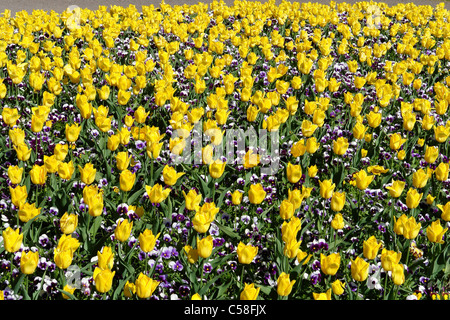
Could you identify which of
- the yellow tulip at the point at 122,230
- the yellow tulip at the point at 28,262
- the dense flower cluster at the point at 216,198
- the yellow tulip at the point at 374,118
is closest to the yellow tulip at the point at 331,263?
the dense flower cluster at the point at 216,198

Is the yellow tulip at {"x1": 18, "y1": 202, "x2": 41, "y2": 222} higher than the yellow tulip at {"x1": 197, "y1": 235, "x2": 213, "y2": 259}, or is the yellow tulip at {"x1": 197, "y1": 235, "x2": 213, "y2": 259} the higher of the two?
the yellow tulip at {"x1": 18, "y1": 202, "x2": 41, "y2": 222}

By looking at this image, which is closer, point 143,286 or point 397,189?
point 143,286

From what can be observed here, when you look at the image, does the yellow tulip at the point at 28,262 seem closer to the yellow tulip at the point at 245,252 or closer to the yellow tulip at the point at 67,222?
the yellow tulip at the point at 67,222

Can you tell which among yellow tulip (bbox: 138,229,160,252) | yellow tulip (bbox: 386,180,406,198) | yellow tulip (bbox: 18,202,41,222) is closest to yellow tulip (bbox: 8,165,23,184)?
yellow tulip (bbox: 18,202,41,222)

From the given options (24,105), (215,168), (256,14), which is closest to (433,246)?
(215,168)

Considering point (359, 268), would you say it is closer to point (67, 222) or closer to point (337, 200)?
point (337, 200)

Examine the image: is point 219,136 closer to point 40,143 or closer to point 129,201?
point 129,201

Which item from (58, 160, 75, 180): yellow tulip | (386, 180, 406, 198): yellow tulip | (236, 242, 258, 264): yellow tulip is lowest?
(236, 242, 258, 264): yellow tulip

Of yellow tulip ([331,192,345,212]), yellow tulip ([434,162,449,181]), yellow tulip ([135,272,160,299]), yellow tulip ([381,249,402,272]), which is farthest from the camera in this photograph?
yellow tulip ([434,162,449,181])

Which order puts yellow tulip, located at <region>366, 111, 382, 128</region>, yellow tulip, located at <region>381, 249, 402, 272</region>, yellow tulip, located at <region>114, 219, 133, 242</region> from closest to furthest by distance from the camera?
yellow tulip, located at <region>381, 249, 402, 272</region>
yellow tulip, located at <region>114, 219, 133, 242</region>
yellow tulip, located at <region>366, 111, 382, 128</region>

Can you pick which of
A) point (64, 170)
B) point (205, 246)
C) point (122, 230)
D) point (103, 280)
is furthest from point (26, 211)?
point (205, 246)

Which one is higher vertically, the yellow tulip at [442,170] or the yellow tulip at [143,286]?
the yellow tulip at [442,170]

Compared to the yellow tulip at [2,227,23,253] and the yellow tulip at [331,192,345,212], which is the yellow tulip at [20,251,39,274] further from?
the yellow tulip at [331,192,345,212]
